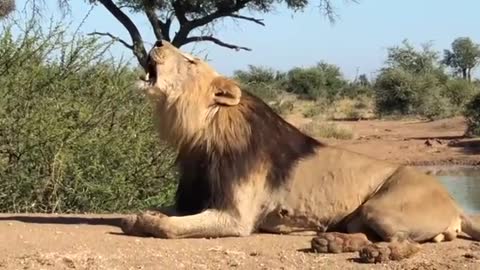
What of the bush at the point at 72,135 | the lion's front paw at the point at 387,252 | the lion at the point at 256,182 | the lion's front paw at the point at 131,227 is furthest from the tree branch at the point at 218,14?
the lion's front paw at the point at 387,252

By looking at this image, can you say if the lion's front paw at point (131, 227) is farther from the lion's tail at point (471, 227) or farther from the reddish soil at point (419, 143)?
the reddish soil at point (419, 143)

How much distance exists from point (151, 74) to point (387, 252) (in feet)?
7.03

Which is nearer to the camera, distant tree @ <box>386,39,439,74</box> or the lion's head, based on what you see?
the lion's head

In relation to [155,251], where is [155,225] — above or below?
above

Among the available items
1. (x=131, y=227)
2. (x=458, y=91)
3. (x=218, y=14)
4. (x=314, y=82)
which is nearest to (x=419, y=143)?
(x=218, y=14)

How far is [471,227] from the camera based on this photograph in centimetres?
772

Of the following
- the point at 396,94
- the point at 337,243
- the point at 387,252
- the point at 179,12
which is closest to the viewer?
the point at 387,252

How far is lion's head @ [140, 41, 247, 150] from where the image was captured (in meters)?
7.34

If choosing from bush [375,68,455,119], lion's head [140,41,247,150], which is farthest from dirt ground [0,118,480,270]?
bush [375,68,455,119]

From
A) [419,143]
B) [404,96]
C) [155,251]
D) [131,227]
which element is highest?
[404,96]

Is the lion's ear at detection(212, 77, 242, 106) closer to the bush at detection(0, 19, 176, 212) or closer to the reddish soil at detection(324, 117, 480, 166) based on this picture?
the bush at detection(0, 19, 176, 212)

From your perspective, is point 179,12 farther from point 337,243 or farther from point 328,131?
point 337,243

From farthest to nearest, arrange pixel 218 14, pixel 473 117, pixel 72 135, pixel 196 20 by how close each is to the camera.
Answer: pixel 473 117 < pixel 218 14 < pixel 196 20 < pixel 72 135

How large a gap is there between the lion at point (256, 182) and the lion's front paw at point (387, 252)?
0.27 metres
